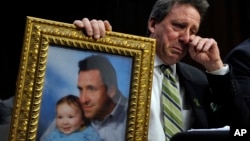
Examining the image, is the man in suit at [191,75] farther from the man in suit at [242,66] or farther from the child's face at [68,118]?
the child's face at [68,118]

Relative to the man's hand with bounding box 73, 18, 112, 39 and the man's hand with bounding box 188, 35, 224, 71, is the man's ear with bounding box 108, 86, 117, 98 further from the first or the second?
the man's hand with bounding box 188, 35, 224, 71

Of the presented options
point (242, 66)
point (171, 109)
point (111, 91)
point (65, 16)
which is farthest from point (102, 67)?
point (65, 16)

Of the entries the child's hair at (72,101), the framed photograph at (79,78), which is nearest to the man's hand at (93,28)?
the framed photograph at (79,78)

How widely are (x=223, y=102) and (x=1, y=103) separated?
0.79m

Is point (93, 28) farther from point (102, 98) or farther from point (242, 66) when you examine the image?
point (242, 66)

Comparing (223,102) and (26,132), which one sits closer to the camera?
(26,132)

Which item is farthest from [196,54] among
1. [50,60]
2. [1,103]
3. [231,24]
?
[231,24]

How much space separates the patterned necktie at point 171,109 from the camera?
799 millimetres

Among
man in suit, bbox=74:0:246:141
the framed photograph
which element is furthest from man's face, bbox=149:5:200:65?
the framed photograph

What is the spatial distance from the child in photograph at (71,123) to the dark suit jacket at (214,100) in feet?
1.01

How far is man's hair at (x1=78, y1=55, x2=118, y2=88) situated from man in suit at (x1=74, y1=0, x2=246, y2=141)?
0.17 m

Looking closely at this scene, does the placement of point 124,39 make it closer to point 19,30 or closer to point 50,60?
point 50,60

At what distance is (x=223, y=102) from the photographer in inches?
32.4

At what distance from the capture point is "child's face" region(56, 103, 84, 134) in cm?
63
